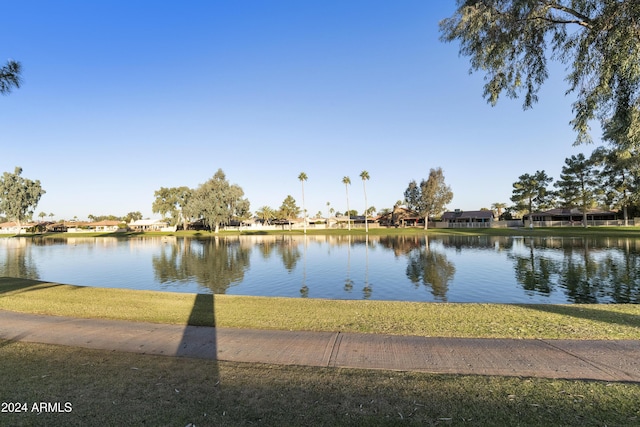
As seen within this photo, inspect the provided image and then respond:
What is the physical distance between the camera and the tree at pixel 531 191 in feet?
249

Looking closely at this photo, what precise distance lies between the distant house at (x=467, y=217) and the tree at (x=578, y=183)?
63.5 feet

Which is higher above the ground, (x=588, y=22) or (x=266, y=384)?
(x=588, y=22)

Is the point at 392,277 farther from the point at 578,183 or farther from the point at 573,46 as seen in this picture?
the point at 578,183

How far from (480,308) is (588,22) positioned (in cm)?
747

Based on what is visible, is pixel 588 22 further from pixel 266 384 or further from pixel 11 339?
pixel 11 339

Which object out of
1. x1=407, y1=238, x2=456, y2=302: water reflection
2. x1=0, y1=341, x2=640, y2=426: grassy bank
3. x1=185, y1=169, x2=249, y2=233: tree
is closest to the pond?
x1=407, y1=238, x2=456, y2=302: water reflection

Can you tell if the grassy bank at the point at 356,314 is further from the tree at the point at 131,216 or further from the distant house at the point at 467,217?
the tree at the point at 131,216

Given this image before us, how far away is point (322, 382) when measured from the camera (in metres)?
4.58

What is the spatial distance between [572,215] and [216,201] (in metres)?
82.3

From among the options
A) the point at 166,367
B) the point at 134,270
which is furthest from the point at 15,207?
the point at 166,367

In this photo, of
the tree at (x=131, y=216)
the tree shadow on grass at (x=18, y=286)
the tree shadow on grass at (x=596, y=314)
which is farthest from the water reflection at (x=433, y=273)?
the tree at (x=131, y=216)

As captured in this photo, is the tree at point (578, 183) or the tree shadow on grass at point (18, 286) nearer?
the tree shadow on grass at point (18, 286)

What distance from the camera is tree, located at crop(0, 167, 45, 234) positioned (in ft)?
281

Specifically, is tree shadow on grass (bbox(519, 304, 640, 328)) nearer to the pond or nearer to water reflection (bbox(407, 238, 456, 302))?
the pond
